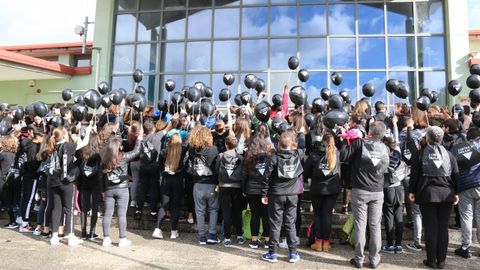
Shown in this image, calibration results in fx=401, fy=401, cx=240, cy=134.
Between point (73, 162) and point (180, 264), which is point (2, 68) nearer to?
point (73, 162)

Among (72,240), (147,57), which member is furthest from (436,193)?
(147,57)

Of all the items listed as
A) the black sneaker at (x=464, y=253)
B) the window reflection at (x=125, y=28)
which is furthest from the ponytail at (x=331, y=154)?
the window reflection at (x=125, y=28)

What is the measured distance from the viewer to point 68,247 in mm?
6102

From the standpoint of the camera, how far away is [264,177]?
565cm

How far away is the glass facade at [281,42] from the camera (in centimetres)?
1370

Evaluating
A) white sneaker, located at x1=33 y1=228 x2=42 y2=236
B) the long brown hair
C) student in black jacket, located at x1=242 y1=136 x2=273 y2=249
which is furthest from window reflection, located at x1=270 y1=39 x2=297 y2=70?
white sneaker, located at x1=33 y1=228 x2=42 y2=236

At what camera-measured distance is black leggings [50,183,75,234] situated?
6242mm

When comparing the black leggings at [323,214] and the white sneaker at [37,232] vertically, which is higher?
the black leggings at [323,214]

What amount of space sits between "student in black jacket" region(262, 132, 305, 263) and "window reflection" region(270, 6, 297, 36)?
9.49 meters

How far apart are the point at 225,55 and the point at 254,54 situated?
1.06m

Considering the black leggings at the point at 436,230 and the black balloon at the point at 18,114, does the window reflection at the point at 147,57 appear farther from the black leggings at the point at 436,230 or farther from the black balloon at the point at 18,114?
the black leggings at the point at 436,230

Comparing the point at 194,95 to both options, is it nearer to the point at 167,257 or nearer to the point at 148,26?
the point at 167,257

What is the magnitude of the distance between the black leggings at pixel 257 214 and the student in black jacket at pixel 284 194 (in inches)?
14.5

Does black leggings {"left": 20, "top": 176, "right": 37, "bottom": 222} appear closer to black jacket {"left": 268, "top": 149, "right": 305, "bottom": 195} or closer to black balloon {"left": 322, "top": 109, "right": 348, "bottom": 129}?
black jacket {"left": 268, "top": 149, "right": 305, "bottom": 195}
